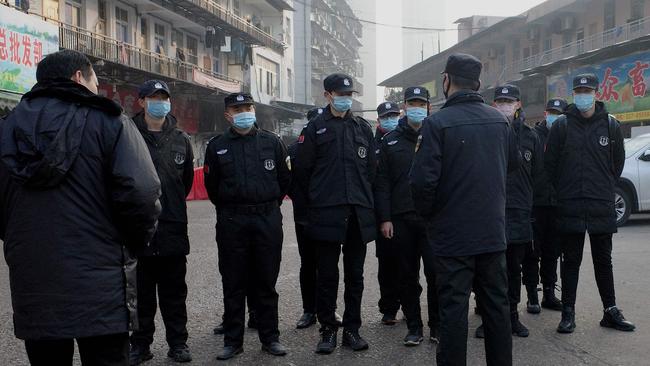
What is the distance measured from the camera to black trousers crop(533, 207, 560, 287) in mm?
5883

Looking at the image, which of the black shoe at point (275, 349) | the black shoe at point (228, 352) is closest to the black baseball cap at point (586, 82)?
the black shoe at point (275, 349)

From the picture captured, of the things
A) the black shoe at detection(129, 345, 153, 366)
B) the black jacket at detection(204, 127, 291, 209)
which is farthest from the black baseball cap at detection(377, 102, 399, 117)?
the black shoe at detection(129, 345, 153, 366)

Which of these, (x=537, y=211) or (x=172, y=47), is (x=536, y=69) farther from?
(x=537, y=211)

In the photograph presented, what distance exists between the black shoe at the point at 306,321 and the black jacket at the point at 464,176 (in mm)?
2120

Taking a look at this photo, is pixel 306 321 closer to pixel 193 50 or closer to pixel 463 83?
pixel 463 83

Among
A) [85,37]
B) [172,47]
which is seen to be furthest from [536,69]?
[85,37]

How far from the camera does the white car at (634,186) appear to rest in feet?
36.9

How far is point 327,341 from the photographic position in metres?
4.65

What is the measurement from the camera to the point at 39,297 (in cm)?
262

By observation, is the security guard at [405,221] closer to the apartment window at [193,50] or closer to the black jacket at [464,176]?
the black jacket at [464,176]

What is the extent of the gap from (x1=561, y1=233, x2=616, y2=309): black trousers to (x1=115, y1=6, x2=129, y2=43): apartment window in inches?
811

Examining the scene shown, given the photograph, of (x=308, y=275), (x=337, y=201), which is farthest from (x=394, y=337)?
Result: (x=337, y=201)

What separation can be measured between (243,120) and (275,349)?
1812 millimetres

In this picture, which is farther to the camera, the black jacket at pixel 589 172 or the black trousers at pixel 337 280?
the black jacket at pixel 589 172
